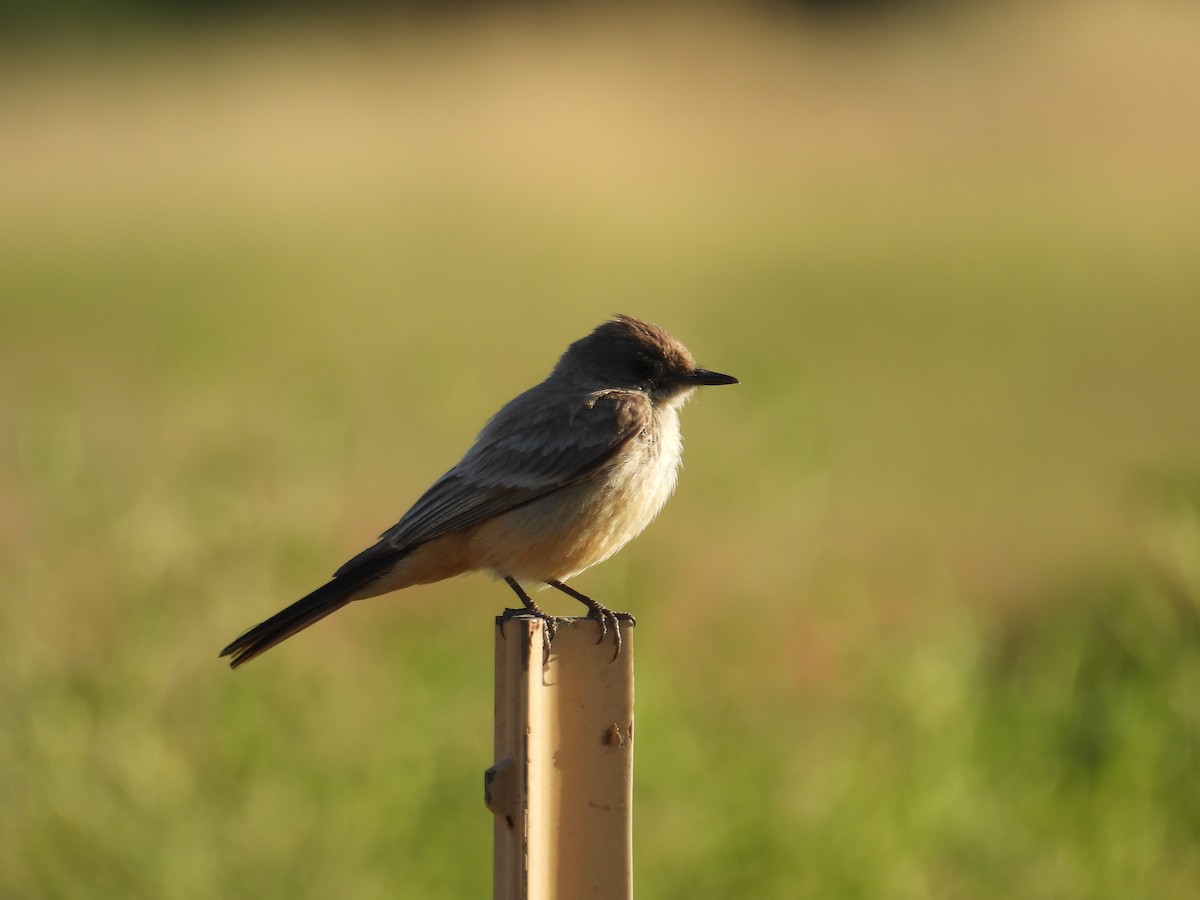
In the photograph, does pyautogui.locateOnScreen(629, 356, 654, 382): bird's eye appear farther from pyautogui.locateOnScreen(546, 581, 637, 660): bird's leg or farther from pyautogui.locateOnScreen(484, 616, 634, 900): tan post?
pyautogui.locateOnScreen(484, 616, 634, 900): tan post

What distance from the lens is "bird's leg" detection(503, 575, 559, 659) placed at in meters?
3.30

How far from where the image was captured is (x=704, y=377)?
529cm

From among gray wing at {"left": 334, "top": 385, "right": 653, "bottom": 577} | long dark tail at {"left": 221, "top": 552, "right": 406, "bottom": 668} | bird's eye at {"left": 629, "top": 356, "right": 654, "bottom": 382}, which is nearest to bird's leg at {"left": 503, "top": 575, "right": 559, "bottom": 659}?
gray wing at {"left": 334, "top": 385, "right": 653, "bottom": 577}

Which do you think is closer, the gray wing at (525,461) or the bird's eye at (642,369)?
the gray wing at (525,461)

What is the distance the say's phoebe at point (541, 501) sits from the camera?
4.82 metres

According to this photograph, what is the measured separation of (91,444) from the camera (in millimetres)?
6289

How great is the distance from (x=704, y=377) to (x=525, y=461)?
0.71 metres

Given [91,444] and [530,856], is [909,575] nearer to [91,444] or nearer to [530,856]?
[91,444]

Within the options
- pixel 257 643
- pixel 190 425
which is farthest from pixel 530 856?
pixel 190 425

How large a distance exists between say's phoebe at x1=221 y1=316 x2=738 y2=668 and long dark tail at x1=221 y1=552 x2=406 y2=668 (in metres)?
0.02

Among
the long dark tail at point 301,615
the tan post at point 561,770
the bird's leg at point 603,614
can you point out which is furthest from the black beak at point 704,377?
the tan post at point 561,770

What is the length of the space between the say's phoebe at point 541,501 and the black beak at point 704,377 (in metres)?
0.23

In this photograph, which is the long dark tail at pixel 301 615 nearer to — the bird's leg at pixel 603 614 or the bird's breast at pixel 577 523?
the bird's breast at pixel 577 523

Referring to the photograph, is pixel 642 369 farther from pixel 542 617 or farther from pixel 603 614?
pixel 542 617
